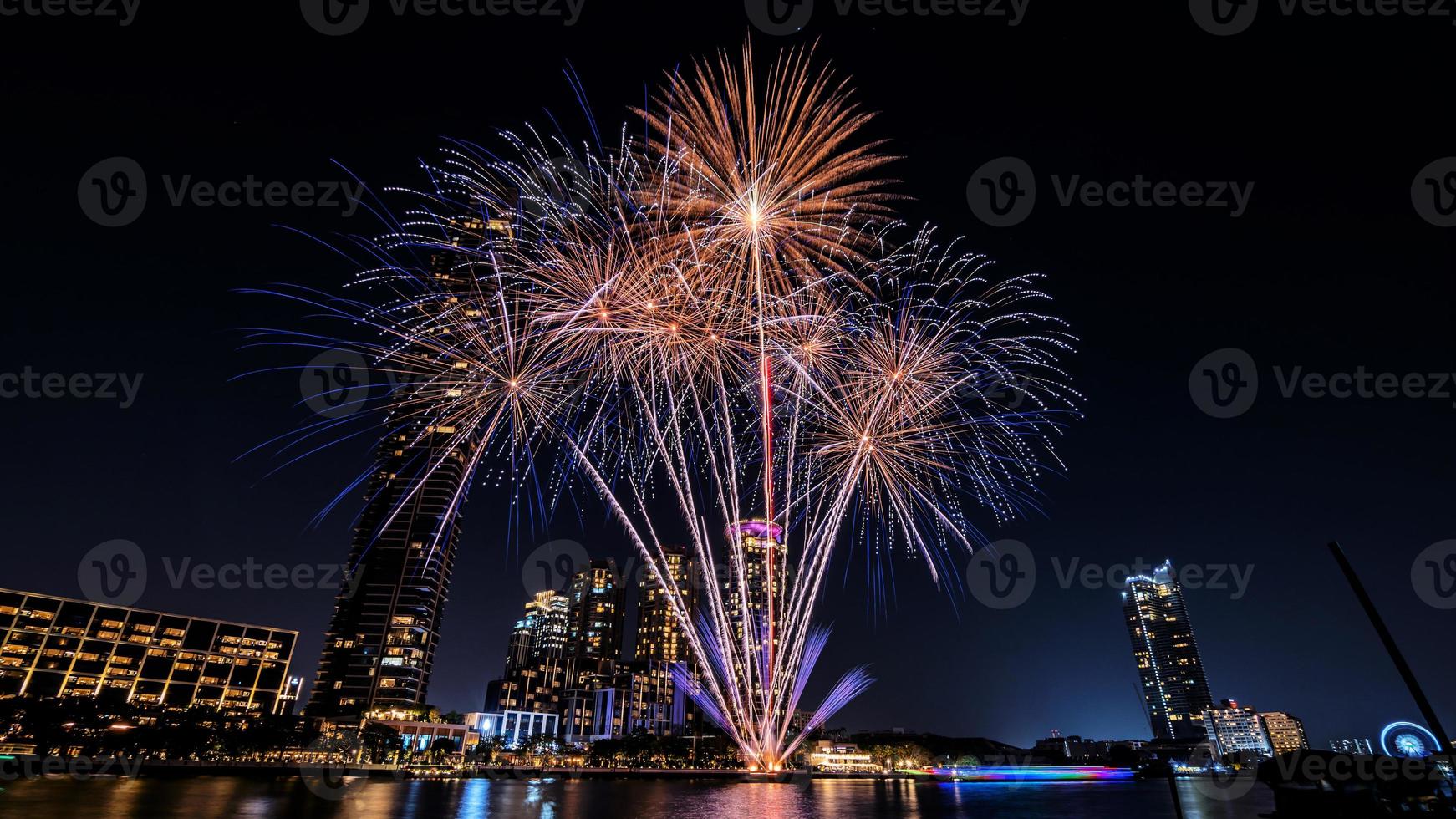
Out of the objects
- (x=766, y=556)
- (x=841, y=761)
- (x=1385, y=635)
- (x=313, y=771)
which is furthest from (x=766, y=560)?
(x=841, y=761)

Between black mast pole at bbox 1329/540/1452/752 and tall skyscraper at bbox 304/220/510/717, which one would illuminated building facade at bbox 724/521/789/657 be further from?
tall skyscraper at bbox 304/220/510/717

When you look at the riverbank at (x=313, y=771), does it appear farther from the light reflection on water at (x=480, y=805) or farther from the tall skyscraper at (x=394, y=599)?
the tall skyscraper at (x=394, y=599)

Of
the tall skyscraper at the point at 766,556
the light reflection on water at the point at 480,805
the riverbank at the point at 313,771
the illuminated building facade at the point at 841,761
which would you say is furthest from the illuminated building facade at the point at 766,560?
the illuminated building facade at the point at 841,761

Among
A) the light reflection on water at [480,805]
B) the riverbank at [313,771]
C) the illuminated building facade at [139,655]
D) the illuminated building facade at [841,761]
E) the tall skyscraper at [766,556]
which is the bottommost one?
the light reflection on water at [480,805]

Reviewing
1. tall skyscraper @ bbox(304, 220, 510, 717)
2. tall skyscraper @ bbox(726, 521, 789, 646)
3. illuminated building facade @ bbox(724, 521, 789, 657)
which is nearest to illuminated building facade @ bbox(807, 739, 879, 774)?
tall skyscraper @ bbox(304, 220, 510, 717)

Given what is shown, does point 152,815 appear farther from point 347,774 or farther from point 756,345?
point 347,774

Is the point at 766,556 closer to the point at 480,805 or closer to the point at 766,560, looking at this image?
the point at 766,560
